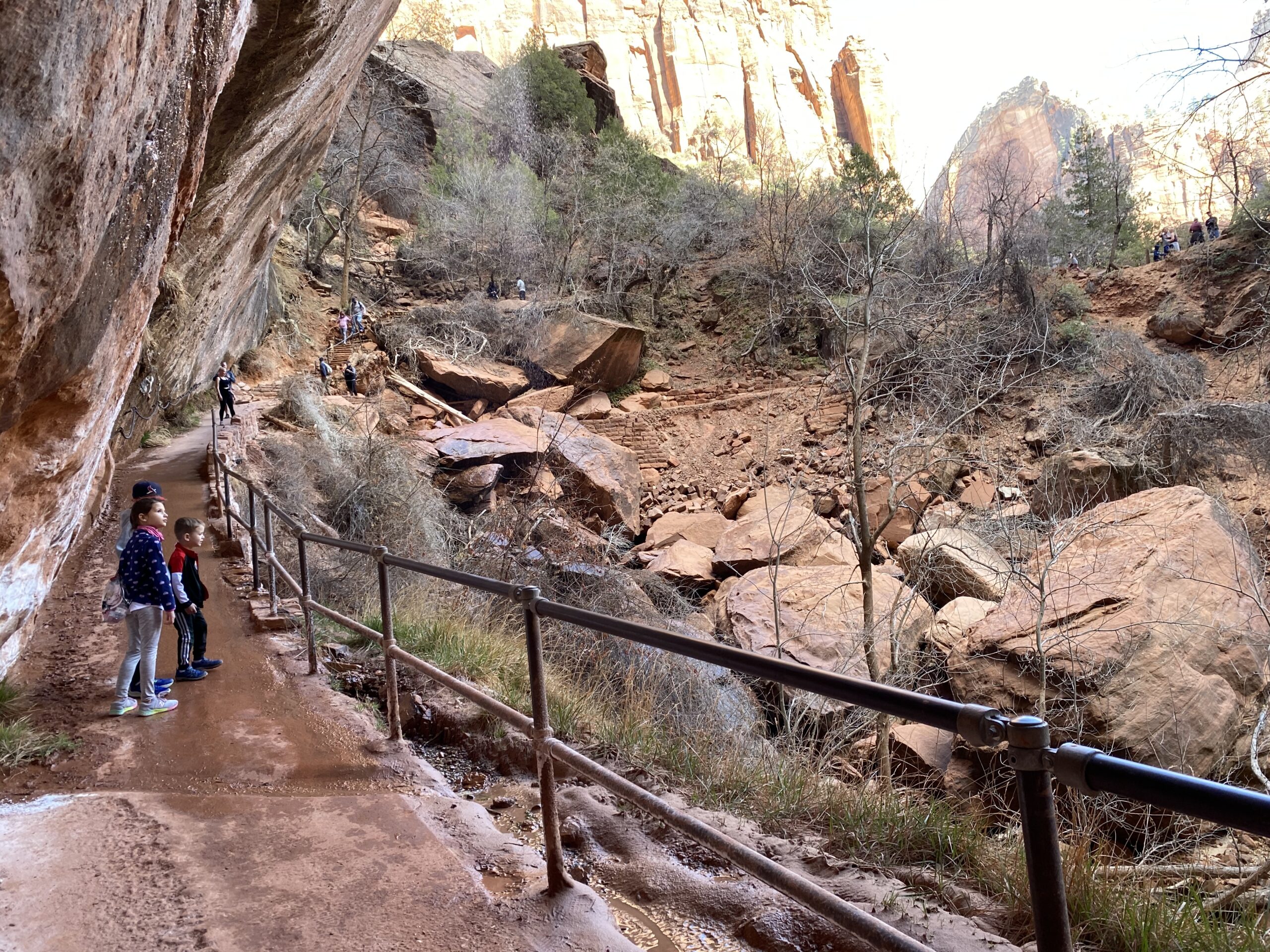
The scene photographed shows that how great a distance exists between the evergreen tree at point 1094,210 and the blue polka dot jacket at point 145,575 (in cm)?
2888

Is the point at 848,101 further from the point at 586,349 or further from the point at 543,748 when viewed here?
the point at 543,748

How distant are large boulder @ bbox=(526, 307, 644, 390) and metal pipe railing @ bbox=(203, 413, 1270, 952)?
2156 cm

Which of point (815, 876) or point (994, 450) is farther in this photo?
point (994, 450)

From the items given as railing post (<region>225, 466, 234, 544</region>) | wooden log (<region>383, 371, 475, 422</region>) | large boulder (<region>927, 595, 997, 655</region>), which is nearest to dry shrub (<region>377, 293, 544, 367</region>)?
wooden log (<region>383, 371, 475, 422</region>)

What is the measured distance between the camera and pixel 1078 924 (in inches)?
100

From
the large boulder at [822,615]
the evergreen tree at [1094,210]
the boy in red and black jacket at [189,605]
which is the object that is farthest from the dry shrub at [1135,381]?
the boy in red and black jacket at [189,605]

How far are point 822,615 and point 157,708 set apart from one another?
Result: 7.46m

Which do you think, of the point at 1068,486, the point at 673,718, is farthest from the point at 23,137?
the point at 1068,486

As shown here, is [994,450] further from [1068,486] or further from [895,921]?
[895,921]

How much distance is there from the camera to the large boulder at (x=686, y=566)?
45.2 feet

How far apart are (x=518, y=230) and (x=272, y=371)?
419 inches

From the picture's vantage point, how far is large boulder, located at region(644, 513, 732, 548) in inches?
634

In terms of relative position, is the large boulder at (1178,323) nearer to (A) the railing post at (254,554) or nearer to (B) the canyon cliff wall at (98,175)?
(B) the canyon cliff wall at (98,175)

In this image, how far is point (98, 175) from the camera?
346cm
